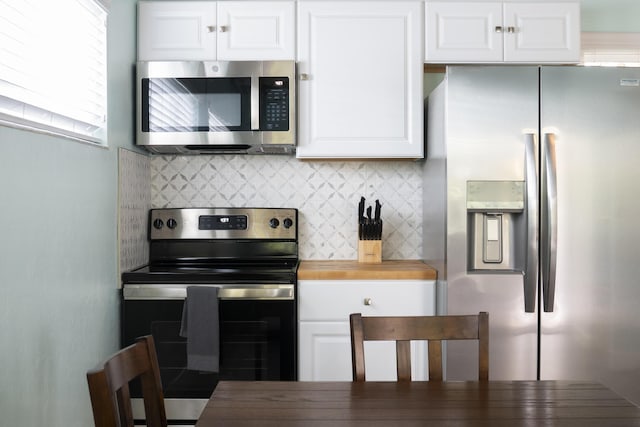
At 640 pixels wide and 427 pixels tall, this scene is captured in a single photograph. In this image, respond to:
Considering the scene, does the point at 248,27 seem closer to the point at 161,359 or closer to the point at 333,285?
the point at 333,285

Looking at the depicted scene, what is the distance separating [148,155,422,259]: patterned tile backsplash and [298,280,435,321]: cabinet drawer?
1.64 feet

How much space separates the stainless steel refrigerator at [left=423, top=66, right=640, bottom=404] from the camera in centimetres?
242

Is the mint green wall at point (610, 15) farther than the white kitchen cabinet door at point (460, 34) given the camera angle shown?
Yes

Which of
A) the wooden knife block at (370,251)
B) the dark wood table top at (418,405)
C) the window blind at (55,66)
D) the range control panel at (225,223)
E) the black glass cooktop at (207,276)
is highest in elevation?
the window blind at (55,66)

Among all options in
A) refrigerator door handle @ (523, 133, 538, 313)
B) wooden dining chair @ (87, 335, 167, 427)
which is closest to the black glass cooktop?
refrigerator door handle @ (523, 133, 538, 313)

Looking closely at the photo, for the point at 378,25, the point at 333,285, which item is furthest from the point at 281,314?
the point at 378,25

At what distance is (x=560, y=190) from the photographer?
2420mm

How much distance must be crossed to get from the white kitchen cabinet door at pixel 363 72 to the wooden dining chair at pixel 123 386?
1.73 m

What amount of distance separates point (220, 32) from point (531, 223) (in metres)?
1.73

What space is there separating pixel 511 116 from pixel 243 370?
1.65 meters

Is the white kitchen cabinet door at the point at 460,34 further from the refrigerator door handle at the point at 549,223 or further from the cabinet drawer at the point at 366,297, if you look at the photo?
the cabinet drawer at the point at 366,297

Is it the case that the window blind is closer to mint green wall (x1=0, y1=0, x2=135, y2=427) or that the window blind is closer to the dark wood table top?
mint green wall (x1=0, y1=0, x2=135, y2=427)

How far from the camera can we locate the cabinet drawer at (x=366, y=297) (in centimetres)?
259

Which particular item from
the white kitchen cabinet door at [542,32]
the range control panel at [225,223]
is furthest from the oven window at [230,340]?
the white kitchen cabinet door at [542,32]
